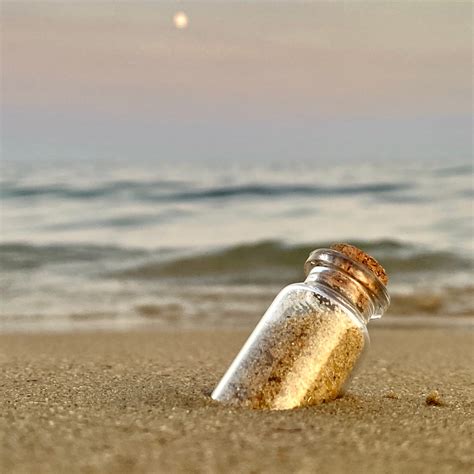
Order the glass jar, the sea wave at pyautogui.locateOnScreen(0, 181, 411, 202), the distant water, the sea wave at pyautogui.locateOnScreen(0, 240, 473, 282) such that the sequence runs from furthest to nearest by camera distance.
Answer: the sea wave at pyautogui.locateOnScreen(0, 181, 411, 202) → the sea wave at pyautogui.locateOnScreen(0, 240, 473, 282) → the distant water → the glass jar

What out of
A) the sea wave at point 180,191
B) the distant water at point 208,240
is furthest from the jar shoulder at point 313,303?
the sea wave at point 180,191

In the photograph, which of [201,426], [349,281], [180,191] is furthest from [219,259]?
[180,191]

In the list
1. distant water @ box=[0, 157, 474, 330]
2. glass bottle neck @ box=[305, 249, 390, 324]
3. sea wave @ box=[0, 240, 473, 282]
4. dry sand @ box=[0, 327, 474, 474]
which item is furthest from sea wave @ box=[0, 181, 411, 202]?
glass bottle neck @ box=[305, 249, 390, 324]

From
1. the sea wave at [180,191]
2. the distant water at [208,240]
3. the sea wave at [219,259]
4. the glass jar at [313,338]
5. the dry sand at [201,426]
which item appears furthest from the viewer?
the sea wave at [180,191]

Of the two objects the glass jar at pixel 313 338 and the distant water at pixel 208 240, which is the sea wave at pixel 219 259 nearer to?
the distant water at pixel 208 240

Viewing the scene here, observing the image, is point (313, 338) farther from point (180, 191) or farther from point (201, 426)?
point (180, 191)

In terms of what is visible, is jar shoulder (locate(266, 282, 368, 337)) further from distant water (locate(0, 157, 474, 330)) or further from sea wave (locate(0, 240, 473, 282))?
sea wave (locate(0, 240, 473, 282))

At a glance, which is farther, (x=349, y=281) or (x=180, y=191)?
(x=180, y=191)
